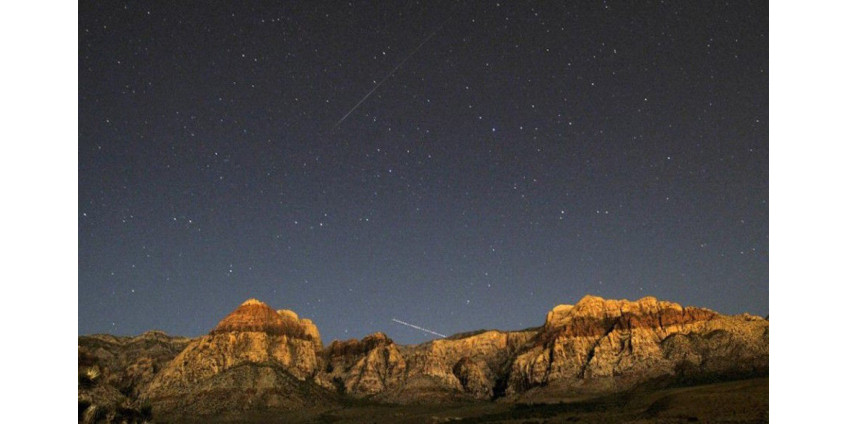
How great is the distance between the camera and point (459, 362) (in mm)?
126625

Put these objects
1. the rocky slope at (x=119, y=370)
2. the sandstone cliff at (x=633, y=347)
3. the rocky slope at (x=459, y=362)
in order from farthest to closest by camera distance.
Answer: the sandstone cliff at (x=633, y=347), the rocky slope at (x=459, y=362), the rocky slope at (x=119, y=370)

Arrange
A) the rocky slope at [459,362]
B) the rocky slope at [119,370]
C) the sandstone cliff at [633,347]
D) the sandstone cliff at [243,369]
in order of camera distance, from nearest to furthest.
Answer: the rocky slope at [119,370] → the sandstone cliff at [243,369] → the rocky slope at [459,362] → the sandstone cliff at [633,347]

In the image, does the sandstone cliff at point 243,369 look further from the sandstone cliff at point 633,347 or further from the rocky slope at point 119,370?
the sandstone cliff at point 633,347

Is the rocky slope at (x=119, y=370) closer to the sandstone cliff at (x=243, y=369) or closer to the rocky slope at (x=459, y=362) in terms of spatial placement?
the rocky slope at (x=459, y=362)

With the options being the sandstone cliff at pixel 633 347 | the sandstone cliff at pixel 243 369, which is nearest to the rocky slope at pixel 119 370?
the sandstone cliff at pixel 243 369

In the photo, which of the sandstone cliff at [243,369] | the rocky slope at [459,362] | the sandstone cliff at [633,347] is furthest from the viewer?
the sandstone cliff at [633,347]

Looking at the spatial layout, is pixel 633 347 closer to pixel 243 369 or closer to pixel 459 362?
pixel 459 362

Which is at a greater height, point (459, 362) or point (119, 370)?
point (119, 370)

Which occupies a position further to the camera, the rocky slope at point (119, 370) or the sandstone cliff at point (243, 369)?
the sandstone cliff at point (243, 369)

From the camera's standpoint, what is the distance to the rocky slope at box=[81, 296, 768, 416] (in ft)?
302

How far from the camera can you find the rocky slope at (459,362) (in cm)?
9200

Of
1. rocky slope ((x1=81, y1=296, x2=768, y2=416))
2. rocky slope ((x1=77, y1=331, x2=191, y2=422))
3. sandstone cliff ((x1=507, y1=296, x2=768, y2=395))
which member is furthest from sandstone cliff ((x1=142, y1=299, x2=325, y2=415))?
sandstone cliff ((x1=507, y1=296, x2=768, y2=395))

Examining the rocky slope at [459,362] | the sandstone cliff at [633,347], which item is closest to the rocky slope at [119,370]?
the rocky slope at [459,362]

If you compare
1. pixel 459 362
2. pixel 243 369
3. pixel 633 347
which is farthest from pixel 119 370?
pixel 633 347
